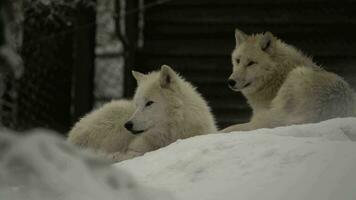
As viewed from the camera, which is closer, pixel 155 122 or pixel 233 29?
pixel 155 122

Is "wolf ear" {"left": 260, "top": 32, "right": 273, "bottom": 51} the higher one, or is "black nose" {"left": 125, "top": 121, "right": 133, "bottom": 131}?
"wolf ear" {"left": 260, "top": 32, "right": 273, "bottom": 51}

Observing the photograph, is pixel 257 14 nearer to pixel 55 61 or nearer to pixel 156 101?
pixel 55 61

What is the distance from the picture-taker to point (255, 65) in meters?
6.81

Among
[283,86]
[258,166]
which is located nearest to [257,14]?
[283,86]

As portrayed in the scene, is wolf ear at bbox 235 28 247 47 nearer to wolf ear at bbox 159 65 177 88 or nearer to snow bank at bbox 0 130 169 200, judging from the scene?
wolf ear at bbox 159 65 177 88

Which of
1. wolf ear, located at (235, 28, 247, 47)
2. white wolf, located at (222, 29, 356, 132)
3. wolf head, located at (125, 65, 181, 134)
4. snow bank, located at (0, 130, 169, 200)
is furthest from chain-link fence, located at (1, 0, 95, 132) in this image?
snow bank, located at (0, 130, 169, 200)

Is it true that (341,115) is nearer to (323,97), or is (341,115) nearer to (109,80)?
(323,97)

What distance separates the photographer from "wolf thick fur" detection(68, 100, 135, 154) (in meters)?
6.18

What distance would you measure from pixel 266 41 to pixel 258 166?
3540 mm

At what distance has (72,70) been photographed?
9.98 m

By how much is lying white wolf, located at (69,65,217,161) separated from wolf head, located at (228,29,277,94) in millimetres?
716

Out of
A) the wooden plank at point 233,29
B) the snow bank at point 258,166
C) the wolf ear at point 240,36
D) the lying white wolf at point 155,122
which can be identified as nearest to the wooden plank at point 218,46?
the wooden plank at point 233,29

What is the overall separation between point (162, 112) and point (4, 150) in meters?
3.83

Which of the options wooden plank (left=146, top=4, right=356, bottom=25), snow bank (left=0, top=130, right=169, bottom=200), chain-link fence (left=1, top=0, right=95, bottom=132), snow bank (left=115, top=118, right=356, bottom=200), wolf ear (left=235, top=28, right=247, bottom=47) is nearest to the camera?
snow bank (left=0, top=130, right=169, bottom=200)
